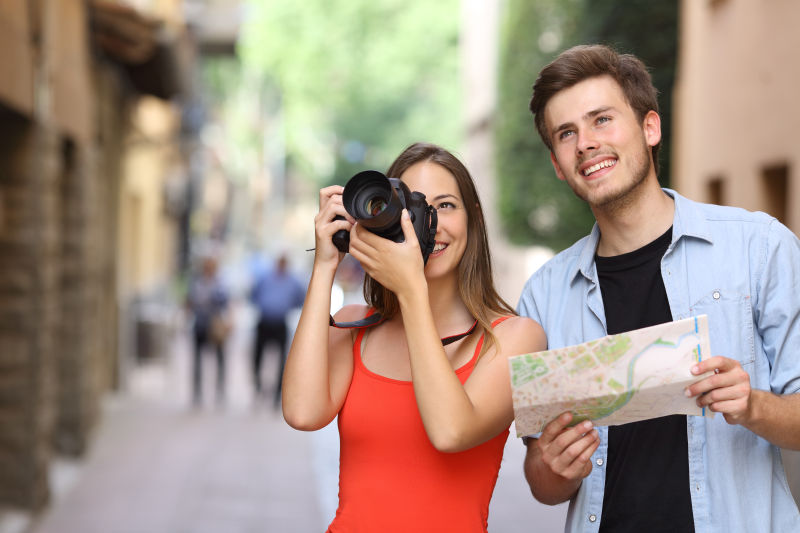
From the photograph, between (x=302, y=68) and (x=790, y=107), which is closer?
(x=790, y=107)

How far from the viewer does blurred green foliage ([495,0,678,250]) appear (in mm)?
13156

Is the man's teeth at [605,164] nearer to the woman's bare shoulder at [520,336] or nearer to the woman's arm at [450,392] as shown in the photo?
the woman's bare shoulder at [520,336]

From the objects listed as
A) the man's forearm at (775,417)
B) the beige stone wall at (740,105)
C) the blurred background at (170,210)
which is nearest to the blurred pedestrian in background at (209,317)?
the blurred background at (170,210)

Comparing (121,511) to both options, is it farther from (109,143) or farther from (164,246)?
(164,246)

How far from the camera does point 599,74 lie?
8.95ft

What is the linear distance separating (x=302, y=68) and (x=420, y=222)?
36.7 metres

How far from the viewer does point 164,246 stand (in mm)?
23047

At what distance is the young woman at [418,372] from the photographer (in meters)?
2.48

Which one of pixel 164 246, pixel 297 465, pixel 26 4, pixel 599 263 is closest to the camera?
pixel 599 263

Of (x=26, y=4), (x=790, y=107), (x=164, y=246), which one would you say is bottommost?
(x=164, y=246)

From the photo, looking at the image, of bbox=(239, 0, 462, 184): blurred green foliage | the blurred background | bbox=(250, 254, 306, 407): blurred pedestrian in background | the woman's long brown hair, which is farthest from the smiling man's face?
bbox=(239, 0, 462, 184): blurred green foliage

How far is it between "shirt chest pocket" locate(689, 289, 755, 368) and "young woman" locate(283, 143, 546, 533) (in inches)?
17.7

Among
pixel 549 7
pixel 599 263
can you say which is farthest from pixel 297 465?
pixel 549 7

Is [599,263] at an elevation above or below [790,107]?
below
